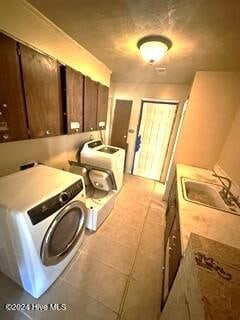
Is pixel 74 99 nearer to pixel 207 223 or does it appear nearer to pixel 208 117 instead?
pixel 207 223

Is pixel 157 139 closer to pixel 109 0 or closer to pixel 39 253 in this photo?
pixel 109 0

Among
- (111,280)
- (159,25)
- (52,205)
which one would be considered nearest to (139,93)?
(159,25)

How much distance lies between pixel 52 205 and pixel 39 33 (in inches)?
64.4

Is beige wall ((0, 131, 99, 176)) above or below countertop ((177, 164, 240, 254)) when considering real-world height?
above

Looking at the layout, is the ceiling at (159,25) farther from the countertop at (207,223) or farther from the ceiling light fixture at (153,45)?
the countertop at (207,223)

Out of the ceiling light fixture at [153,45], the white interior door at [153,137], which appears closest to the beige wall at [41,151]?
the ceiling light fixture at [153,45]

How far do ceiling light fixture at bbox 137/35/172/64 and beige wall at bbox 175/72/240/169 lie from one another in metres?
0.97

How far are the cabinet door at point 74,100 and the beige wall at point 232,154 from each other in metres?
2.05

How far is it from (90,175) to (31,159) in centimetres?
85

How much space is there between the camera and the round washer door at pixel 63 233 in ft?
3.45

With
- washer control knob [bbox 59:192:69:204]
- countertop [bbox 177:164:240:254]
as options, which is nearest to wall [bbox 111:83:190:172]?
countertop [bbox 177:164:240:254]

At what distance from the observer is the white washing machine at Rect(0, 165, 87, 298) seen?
Result: 36.0 inches

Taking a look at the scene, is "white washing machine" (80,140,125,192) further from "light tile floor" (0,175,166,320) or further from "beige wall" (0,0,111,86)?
"beige wall" (0,0,111,86)

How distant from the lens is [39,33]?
138cm
